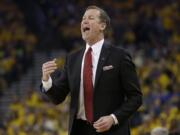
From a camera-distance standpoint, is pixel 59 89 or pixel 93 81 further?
pixel 59 89

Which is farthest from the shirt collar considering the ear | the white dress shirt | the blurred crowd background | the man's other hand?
the blurred crowd background

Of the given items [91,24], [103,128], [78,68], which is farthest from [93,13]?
[103,128]

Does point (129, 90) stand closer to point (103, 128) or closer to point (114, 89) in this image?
point (114, 89)

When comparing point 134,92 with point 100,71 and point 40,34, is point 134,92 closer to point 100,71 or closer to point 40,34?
point 100,71

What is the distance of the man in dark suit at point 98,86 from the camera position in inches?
175

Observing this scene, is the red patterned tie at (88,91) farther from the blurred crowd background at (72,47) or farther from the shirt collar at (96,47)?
the blurred crowd background at (72,47)

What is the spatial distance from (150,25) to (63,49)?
2.22 meters

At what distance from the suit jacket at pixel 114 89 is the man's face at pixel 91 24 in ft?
0.51

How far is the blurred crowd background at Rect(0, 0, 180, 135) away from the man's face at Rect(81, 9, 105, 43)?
17.6ft

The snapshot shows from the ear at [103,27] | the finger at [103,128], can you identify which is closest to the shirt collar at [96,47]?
the ear at [103,27]

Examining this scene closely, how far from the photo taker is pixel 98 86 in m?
4.45

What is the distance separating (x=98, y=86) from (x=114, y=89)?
0.11m

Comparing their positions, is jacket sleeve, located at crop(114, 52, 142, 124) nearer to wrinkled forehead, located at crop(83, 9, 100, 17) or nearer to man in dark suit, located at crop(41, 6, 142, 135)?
man in dark suit, located at crop(41, 6, 142, 135)

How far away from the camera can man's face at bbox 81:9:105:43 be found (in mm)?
4477
